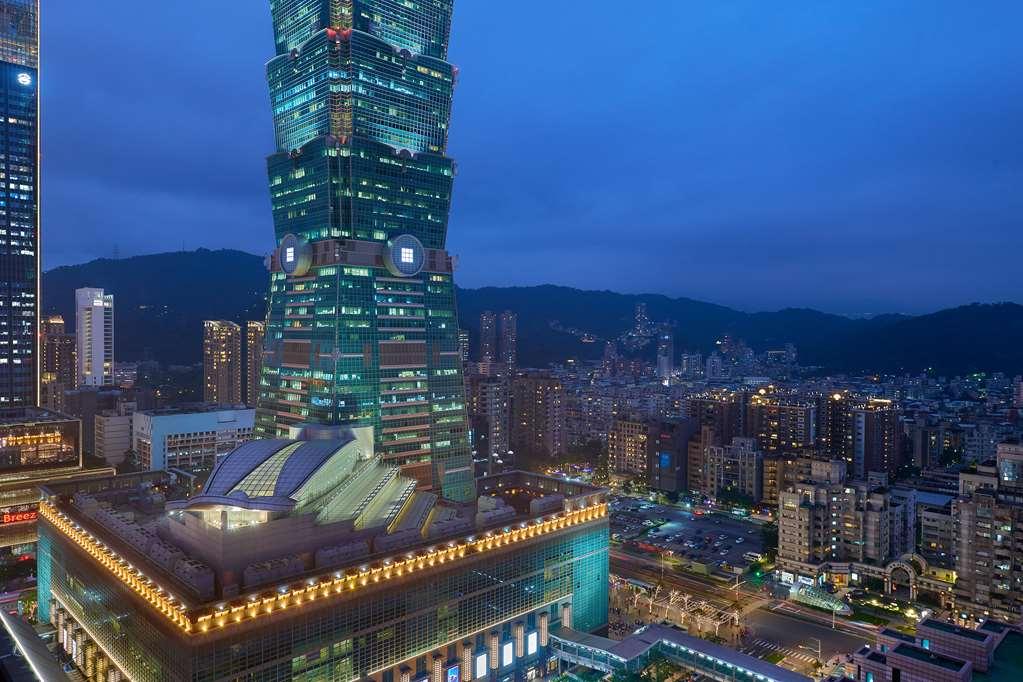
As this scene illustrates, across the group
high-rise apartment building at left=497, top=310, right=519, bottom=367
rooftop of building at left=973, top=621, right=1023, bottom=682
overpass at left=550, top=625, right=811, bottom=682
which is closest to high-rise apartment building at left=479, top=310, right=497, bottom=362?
high-rise apartment building at left=497, top=310, right=519, bottom=367

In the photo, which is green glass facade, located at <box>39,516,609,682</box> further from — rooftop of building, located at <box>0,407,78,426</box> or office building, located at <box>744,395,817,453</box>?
office building, located at <box>744,395,817,453</box>

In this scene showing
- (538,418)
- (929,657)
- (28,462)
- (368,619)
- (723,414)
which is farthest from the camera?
(538,418)

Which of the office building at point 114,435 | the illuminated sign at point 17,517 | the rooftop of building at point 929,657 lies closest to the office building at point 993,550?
the rooftop of building at point 929,657

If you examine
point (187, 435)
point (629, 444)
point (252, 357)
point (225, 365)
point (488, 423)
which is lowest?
point (629, 444)

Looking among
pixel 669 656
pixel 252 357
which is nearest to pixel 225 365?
pixel 252 357

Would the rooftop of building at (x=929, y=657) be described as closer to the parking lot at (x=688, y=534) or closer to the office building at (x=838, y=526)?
the office building at (x=838, y=526)

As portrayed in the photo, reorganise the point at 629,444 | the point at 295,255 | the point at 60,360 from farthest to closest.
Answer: the point at 60,360 → the point at 629,444 → the point at 295,255

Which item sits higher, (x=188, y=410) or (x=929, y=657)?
(x=188, y=410)

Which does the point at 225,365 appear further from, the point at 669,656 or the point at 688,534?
the point at 669,656
